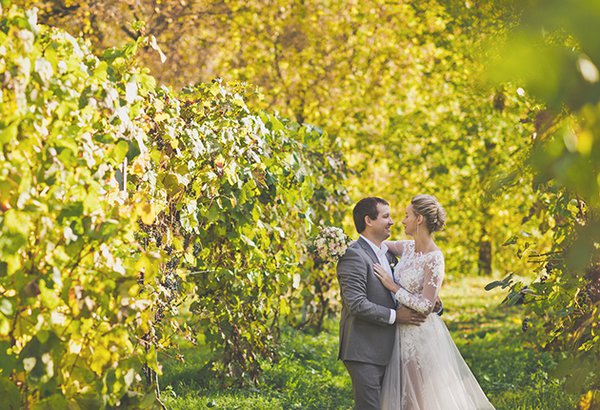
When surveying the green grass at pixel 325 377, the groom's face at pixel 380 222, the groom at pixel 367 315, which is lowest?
the green grass at pixel 325 377

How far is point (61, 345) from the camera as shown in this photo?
3043 mm

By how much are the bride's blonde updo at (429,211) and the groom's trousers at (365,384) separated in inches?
37.9

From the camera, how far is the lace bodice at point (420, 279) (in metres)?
5.21

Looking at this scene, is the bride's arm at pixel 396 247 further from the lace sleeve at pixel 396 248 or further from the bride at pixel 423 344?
the bride at pixel 423 344

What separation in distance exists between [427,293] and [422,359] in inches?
17.3

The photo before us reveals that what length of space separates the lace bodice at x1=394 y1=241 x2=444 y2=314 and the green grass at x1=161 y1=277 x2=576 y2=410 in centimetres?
157

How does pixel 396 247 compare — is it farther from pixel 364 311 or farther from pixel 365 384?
pixel 365 384

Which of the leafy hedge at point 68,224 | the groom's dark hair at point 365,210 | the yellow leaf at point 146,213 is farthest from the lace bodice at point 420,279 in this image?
the yellow leaf at point 146,213

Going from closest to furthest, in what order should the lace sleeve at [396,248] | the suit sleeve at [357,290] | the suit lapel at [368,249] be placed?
the suit sleeve at [357,290], the suit lapel at [368,249], the lace sleeve at [396,248]

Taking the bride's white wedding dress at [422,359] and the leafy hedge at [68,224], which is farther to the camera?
the bride's white wedding dress at [422,359]

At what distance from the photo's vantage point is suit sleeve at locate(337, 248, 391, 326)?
5109 millimetres

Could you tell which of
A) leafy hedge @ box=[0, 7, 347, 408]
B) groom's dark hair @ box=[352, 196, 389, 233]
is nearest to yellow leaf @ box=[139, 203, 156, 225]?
leafy hedge @ box=[0, 7, 347, 408]

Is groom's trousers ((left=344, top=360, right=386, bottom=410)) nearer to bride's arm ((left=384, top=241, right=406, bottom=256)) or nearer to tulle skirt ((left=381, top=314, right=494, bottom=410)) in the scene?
tulle skirt ((left=381, top=314, right=494, bottom=410))

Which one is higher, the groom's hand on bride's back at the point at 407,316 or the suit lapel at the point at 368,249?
the suit lapel at the point at 368,249
